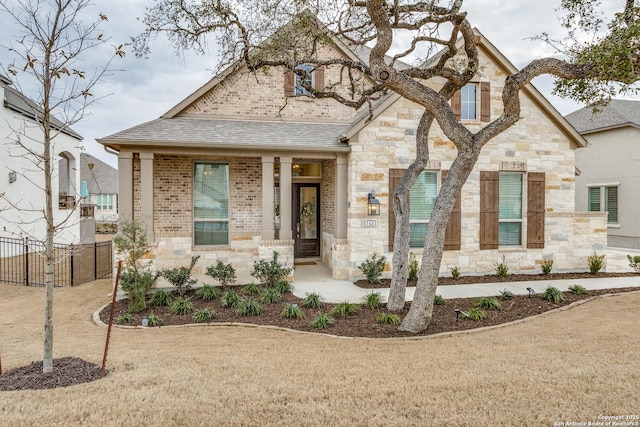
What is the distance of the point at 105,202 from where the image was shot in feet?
109

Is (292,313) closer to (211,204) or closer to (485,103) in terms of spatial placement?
(211,204)

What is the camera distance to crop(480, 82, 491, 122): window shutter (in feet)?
34.0

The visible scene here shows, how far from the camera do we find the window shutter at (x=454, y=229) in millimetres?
10195

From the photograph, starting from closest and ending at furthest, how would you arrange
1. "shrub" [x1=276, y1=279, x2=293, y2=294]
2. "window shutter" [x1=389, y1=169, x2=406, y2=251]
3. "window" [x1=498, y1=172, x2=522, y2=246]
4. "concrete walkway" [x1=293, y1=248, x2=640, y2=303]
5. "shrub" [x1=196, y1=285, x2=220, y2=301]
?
"shrub" [x1=196, y1=285, x2=220, y2=301] → "concrete walkway" [x1=293, y1=248, x2=640, y2=303] → "shrub" [x1=276, y1=279, x2=293, y2=294] → "window shutter" [x1=389, y1=169, x2=406, y2=251] → "window" [x1=498, y1=172, x2=522, y2=246]

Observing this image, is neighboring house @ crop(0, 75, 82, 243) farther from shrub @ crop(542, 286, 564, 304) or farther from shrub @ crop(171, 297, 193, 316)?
shrub @ crop(542, 286, 564, 304)

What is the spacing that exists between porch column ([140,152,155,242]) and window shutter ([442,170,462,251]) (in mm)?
7605

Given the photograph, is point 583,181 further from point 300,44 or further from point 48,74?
point 48,74

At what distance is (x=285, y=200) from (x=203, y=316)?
12.6 ft

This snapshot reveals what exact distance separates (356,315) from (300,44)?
6.04m

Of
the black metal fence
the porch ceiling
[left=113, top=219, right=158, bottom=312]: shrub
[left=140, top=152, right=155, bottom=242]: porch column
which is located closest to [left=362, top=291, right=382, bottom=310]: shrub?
the porch ceiling

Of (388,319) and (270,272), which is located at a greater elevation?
(270,272)

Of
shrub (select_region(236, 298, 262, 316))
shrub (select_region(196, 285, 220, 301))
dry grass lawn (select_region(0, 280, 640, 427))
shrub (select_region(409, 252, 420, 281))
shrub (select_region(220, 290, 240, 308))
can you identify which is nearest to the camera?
dry grass lawn (select_region(0, 280, 640, 427))

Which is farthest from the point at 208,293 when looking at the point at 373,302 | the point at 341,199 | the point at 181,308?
the point at 341,199

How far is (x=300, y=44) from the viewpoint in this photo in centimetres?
845
